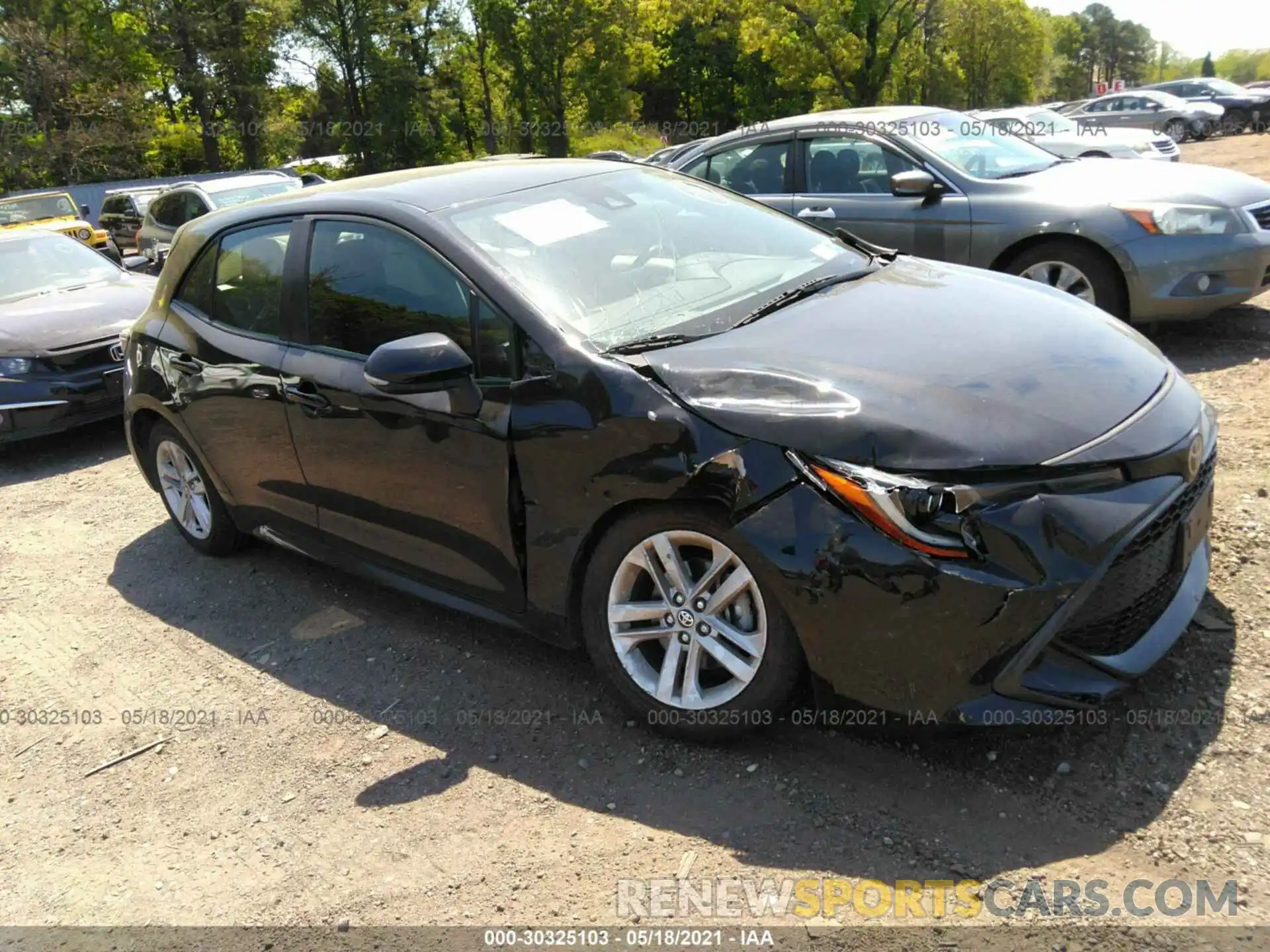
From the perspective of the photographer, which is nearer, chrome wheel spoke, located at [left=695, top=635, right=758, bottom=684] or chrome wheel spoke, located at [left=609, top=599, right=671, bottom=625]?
chrome wheel spoke, located at [left=695, top=635, right=758, bottom=684]

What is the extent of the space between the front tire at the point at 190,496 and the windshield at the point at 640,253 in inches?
83.6

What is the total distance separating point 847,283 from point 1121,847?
2.08 meters

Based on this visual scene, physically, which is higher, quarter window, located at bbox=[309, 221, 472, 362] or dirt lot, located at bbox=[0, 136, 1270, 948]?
quarter window, located at bbox=[309, 221, 472, 362]

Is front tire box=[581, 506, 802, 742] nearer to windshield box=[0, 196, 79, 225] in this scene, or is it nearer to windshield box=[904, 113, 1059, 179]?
windshield box=[904, 113, 1059, 179]

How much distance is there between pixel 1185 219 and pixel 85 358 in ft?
24.2

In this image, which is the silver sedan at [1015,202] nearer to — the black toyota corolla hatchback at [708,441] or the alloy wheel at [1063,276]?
the alloy wheel at [1063,276]

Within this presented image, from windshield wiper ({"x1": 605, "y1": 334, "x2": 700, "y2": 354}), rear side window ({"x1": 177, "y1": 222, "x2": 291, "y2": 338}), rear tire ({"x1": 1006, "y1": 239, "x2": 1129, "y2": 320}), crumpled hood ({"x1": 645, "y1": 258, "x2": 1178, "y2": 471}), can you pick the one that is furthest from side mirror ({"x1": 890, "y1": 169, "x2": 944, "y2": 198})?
rear side window ({"x1": 177, "y1": 222, "x2": 291, "y2": 338})

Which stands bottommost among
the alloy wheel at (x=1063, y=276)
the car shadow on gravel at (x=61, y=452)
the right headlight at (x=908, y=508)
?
the car shadow on gravel at (x=61, y=452)

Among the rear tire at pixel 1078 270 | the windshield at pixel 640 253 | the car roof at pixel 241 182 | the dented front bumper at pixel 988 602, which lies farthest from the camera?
the car roof at pixel 241 182

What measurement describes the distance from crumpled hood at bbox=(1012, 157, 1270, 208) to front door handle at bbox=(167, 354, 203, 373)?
5.06m

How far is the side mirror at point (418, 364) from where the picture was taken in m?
3.21

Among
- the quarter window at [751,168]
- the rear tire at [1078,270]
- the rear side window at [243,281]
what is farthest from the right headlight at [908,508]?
the quarter window at [751,168]

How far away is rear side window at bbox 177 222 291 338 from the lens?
4.18m

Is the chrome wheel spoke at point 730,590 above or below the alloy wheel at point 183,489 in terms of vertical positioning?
above
